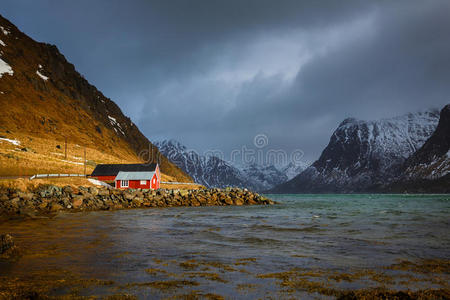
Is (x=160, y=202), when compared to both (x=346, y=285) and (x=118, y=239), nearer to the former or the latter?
(x=118, y=239)

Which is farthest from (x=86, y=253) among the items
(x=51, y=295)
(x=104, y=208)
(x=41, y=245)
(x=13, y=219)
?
(x=104, y=208)

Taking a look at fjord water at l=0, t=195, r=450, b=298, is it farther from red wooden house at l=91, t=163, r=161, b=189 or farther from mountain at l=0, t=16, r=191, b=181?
mountain at l=0, t=16, r=191, b=181

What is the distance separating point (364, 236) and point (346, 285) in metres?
12.0

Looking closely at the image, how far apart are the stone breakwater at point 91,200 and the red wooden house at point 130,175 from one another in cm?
2233

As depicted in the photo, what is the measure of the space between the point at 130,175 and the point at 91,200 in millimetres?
43467

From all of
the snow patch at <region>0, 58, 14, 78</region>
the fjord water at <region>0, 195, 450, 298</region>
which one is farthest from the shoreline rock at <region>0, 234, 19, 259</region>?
the snow patch at <region>0, 58, 14, 78</region>

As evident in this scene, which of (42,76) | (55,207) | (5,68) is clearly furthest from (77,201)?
(42,76)

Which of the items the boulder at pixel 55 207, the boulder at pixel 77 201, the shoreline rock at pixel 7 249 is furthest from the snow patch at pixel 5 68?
the shoreline rock at pixel 7 249

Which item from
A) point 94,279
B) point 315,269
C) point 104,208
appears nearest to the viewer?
point 94,279

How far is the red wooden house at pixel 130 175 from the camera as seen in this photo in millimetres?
89131

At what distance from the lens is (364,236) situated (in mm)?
19828

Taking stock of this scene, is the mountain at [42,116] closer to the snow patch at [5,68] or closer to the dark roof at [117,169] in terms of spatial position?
the snow patch at [5,68]

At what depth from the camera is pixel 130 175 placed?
90.4m

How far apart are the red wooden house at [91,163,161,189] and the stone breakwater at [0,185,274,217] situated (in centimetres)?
2233
